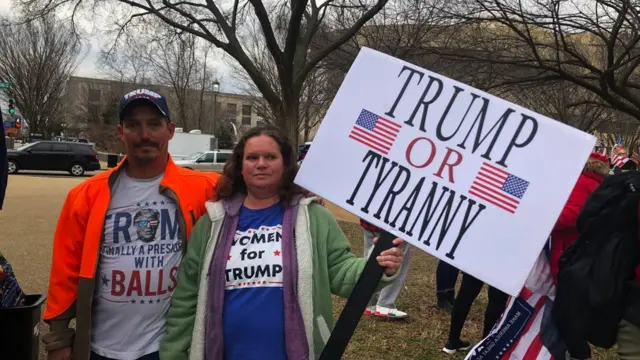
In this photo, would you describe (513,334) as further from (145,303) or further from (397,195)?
(145,303)

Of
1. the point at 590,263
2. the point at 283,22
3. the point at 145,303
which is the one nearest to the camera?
the point at 145,303

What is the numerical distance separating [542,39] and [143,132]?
8.59 meters

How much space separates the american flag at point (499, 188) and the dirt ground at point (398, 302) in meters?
2.71

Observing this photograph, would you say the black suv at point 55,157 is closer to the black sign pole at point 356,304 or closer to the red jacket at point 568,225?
the red jacket at point 568,225

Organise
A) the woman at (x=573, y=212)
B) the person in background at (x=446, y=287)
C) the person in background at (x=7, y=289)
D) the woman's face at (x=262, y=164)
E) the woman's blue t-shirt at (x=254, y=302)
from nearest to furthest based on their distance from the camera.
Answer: the woman's blue t-shirt at (x=254, y=302) → the woman's face at (x=262, y=164) → the person in background at (x=7, y=289) → the woman at (x=573, y=212) → the person in background at (x=446, y=287)

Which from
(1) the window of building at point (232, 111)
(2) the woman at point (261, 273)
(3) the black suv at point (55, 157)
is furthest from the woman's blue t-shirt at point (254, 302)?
(1) the window of building at point (232, 111)

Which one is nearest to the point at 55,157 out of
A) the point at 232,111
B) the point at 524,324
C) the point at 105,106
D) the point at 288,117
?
the point at 288,117

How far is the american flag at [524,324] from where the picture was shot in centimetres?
309

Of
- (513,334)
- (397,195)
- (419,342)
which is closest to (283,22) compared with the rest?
(419,342)

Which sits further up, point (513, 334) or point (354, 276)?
point (354, 276)

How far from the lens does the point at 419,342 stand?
175 inches

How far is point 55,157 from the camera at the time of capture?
21.5 metres

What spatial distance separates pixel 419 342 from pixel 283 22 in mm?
9044

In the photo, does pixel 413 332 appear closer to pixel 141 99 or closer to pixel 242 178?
pixel 242 178
